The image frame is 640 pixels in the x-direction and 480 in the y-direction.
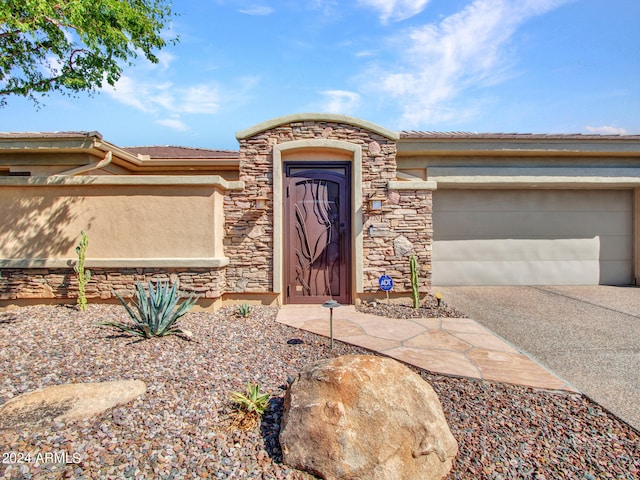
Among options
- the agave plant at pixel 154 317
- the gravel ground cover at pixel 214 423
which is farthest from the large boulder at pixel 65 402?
the agave plant at pixel 154 317

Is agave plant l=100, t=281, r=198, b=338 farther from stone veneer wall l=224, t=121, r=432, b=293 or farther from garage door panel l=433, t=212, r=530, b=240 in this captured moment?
garage door panel l=433, t=212, r=530, b=240

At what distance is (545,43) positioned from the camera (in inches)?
266

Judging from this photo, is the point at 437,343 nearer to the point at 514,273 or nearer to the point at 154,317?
the point at 154,317

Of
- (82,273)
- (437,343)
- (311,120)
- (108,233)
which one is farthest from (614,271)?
(82,273)

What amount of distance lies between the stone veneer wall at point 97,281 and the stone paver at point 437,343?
146 centimetres

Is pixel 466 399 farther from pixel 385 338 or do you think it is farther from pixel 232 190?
pixel 232 190

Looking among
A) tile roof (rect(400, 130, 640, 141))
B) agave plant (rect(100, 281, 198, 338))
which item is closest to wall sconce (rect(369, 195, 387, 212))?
tile roof (rect(400, 130, 640, 141))

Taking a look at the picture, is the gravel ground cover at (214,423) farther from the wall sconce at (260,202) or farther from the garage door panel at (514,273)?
the garage door panel at (514,273)

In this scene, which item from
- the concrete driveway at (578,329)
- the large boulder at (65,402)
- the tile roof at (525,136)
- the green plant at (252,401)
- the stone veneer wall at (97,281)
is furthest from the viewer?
the tile roof at (525,136)

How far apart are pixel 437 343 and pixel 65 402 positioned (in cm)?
388

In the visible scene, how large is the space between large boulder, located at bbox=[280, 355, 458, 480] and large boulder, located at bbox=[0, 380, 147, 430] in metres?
1.44

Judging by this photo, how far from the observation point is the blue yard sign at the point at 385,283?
243 inches

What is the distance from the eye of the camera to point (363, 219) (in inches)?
248

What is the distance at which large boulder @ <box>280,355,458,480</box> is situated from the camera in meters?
2.11
